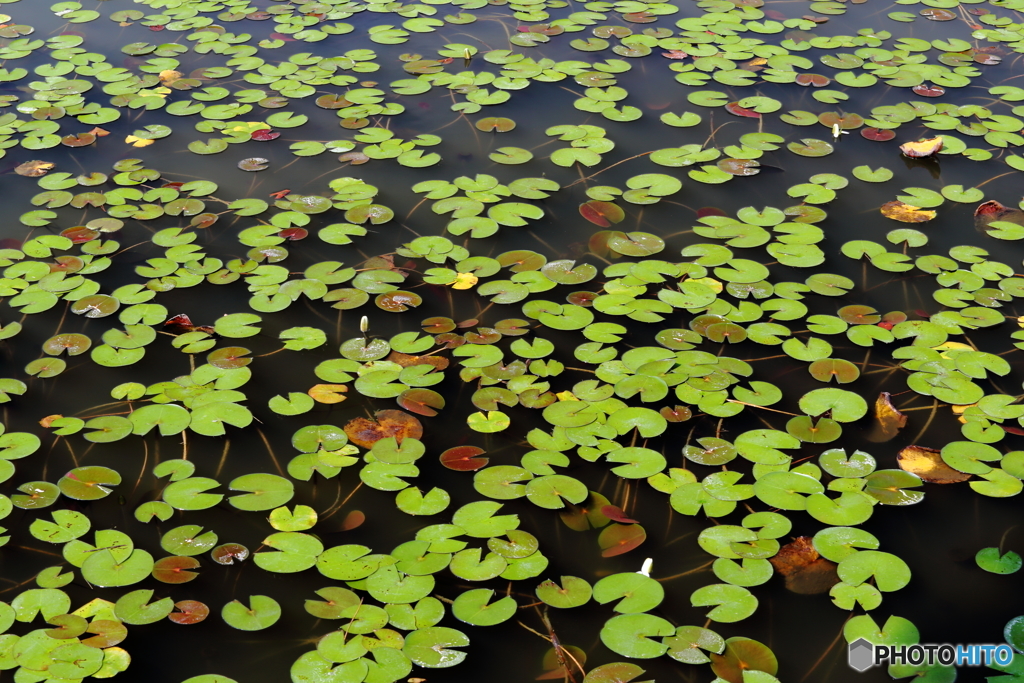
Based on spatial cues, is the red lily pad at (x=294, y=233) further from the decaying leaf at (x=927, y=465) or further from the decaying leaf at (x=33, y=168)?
the decaying leaf at (x=927, y=465)

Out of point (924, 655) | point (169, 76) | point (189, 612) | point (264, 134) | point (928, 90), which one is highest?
point (169, 76)

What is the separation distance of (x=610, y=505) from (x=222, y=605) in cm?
117

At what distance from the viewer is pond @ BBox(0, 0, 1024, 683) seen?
2.09 metres

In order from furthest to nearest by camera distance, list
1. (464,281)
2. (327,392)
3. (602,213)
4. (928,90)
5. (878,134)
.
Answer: (928,90)
(878,134)
(602,213)
(464,281)
(327,392)

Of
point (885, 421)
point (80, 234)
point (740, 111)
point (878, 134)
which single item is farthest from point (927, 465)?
point (80, 234)

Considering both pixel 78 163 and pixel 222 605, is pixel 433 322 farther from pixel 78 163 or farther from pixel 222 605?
pixel 78 163

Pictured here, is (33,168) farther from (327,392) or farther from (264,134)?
(327,392)

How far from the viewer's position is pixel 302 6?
19.1ft

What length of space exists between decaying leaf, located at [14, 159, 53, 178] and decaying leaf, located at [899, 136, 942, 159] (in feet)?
15.1

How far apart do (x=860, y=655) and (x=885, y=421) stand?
91 centimetres

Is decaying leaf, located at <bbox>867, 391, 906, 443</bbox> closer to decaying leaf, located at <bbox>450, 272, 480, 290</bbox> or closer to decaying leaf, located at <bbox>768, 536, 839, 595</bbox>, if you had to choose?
decaying leaf, located at <bbox>768, 536, 839, 595</bbox>

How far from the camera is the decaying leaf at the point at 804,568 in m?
2.15

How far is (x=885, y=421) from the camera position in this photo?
262 centimetres

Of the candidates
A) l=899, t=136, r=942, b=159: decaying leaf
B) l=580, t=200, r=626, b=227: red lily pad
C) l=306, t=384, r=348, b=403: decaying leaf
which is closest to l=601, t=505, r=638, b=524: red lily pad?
l=306, t=384, r=348, b=403: decaying leaf
